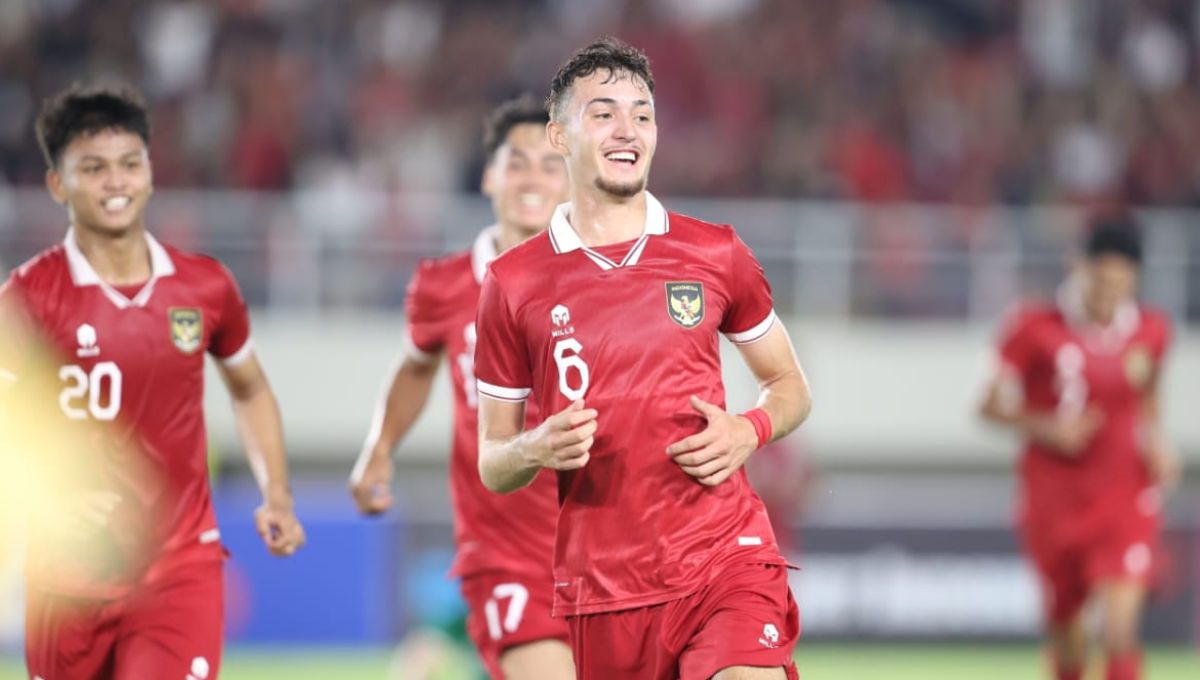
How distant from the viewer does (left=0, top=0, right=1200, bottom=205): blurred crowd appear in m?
15.6

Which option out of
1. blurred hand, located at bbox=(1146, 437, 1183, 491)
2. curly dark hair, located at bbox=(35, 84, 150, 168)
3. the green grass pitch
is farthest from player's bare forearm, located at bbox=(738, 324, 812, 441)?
the green grass pitch

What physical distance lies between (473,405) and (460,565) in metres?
0.56

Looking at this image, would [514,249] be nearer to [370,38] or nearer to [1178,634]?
[1178,634]

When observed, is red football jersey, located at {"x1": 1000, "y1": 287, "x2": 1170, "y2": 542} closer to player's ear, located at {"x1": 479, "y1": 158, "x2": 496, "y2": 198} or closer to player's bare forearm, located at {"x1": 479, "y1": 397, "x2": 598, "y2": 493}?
player's ear, located at {"x1": 479, "y1": 158, "x2": 496, "y2": 198}

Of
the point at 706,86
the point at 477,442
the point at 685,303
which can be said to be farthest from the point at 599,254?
the point at 706,86

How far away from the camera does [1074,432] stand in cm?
990

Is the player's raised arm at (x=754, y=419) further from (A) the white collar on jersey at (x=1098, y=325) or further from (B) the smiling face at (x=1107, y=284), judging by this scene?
(A) the white collar on jersey at (x=1098, y=325)

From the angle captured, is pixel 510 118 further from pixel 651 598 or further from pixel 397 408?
pixel 651 598

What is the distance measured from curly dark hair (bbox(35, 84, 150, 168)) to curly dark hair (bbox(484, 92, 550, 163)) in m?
1.37

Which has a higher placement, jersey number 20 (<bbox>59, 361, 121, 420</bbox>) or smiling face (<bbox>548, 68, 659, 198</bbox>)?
smiling face (<bbox>548, 68, 659, 198</bbox>)

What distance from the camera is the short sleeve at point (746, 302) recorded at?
17.5 feet

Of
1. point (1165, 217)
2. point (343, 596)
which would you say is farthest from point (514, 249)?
point (1165, 217)

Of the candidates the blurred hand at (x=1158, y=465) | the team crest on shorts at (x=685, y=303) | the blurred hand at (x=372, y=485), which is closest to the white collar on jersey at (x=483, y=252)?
the blurred hand at (x=372, y=485)

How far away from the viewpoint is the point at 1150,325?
10.2 m
